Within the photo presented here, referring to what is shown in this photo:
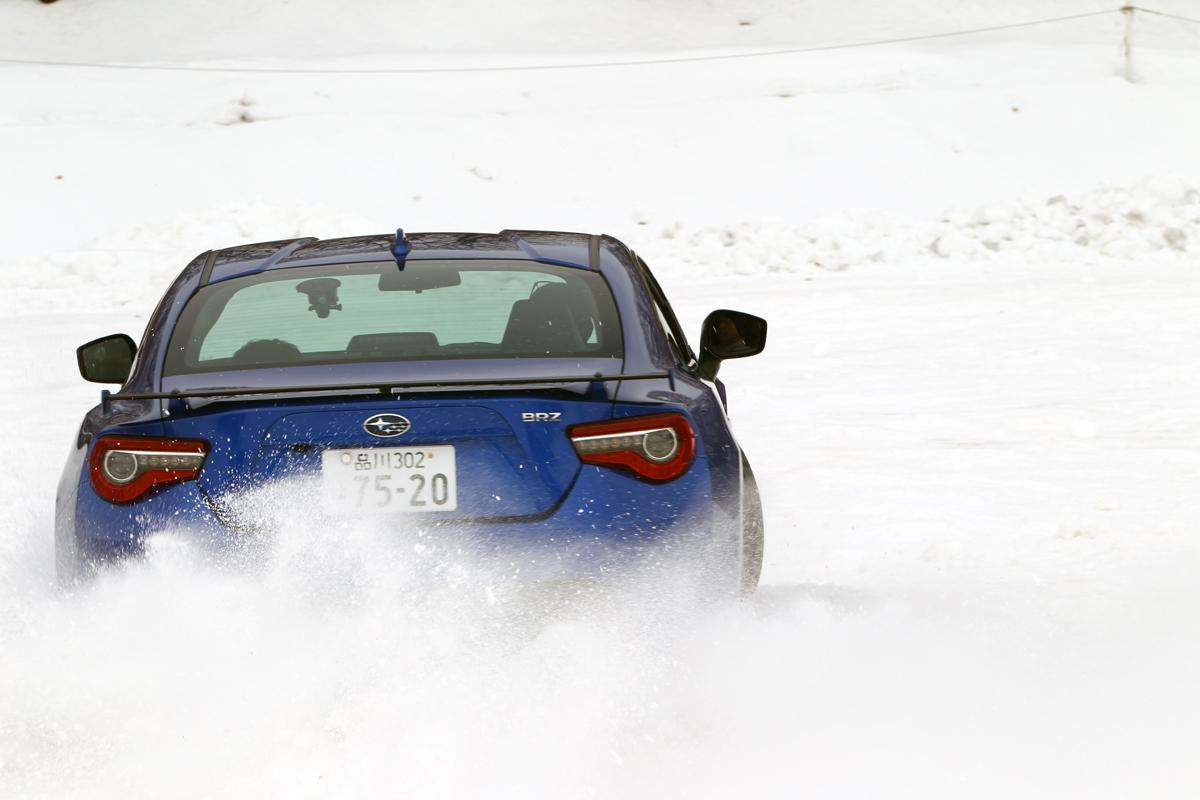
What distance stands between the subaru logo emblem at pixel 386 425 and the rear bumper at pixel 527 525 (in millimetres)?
185

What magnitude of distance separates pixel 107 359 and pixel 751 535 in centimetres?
192

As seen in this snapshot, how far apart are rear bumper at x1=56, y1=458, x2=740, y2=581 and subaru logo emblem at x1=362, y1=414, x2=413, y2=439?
0.61 ft

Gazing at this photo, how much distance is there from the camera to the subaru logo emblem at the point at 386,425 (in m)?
3.62

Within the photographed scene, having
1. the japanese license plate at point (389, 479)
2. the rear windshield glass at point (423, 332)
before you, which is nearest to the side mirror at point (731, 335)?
the rear windshield glass at point (423, 332)

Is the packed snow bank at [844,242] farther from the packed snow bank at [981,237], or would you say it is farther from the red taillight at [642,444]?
the red taillight at [642,444]

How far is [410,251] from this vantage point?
15.7ft

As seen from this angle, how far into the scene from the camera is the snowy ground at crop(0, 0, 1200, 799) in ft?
12.0

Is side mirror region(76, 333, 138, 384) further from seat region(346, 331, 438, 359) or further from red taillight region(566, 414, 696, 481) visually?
red taillight region(566, 414, 696, 481)

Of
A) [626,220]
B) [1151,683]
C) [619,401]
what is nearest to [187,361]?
[619,401]

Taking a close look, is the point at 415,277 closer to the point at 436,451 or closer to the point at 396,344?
the point at 396,344

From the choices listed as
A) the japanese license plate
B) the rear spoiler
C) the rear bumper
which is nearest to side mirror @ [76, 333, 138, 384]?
the rear spoiler

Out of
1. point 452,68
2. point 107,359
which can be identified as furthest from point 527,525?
point 452,68

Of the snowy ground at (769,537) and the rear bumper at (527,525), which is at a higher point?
the rear bumper at (527,525)

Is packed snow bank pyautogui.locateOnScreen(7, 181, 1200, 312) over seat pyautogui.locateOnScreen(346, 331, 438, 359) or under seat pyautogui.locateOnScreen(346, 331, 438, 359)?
under
